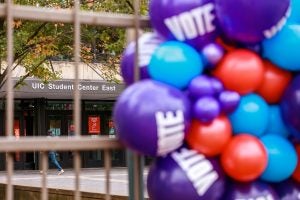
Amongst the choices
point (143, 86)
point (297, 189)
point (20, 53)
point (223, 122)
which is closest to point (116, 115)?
point (143, 86)

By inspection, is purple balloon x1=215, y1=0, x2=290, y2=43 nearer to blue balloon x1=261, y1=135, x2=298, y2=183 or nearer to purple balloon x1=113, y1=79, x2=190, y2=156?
purple balloon x1=113, y1=79, x2=190, y2=156

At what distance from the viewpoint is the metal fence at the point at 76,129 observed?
2465 mm

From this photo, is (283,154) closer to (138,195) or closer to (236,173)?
(236,173)

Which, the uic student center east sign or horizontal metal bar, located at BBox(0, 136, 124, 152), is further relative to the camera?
the uic student center east sign

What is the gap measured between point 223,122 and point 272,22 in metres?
0.45

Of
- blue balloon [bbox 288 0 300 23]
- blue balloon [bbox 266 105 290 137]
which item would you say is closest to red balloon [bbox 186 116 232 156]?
blue balloon [bbox 266 105 290 137]

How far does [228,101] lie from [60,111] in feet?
60.8

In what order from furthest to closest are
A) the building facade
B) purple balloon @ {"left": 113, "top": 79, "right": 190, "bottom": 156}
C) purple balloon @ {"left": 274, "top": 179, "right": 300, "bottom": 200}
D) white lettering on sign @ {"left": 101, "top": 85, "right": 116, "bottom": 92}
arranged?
1. white lettering on sign @ {"left": 101, "top": 85, "right": 116, "bottom": 92}
2. the building facade
3. purple balloon @ {"left": 274, "top": 179, "right": 300, "bottom": 200}
4. purple balloon @ {"left": 113, "top": 79, "right": 190, "bottom": 156}

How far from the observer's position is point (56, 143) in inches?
99.3

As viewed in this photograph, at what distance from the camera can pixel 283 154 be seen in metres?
2.54

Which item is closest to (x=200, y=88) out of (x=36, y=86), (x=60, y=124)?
(x=36, y=86)

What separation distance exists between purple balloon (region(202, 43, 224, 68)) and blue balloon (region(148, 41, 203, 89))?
31 mm

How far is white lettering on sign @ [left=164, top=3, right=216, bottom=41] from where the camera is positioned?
245 centimetres

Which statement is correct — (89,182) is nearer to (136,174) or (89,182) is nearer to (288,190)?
(136,174)
